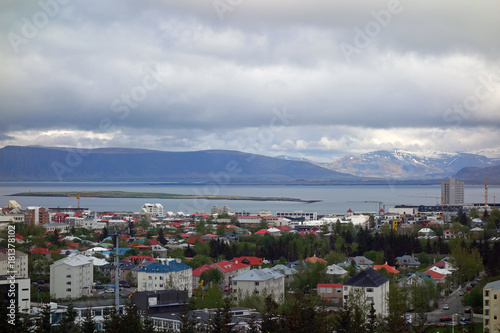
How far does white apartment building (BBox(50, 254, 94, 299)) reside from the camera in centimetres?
1589

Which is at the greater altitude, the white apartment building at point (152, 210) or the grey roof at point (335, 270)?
the white apartment building at point (152, 210)

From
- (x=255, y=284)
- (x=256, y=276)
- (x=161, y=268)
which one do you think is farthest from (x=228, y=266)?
(x=255, y=284)

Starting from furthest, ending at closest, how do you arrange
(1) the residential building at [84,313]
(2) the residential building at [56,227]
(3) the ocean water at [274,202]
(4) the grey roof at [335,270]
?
(3) the ocean water at [274,202]
(2) the residential building at [56,227]
(4) the grey roof at [335,270]
(1) the residential building at [84,313]

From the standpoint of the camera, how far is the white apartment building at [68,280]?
15.9 metres

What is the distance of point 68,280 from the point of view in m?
16.1

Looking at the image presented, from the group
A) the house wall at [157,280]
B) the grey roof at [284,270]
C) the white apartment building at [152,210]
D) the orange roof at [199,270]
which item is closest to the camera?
the house wall at [157,280]

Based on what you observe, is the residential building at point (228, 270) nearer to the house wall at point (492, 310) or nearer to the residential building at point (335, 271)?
the residential building at point (335, 271)

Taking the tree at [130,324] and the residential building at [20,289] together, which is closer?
the tree at [130,324]

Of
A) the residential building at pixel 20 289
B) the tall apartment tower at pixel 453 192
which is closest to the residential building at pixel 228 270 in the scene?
the residential building at pixel 20 289

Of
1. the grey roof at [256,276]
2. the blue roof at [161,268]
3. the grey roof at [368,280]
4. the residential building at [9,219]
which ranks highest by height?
the residential building at [9,219]

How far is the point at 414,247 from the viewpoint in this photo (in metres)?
23.8

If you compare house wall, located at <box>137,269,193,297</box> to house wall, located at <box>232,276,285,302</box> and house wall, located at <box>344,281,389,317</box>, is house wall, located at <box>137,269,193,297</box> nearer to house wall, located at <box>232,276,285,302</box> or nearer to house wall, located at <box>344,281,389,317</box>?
house wall, located at <box>232,276,285,302</box>

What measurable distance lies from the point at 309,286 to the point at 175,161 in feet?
499

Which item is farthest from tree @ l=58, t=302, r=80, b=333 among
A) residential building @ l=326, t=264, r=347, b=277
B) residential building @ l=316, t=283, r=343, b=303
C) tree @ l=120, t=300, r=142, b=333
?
residential building @ l=326, t=264, r=347, b=277
